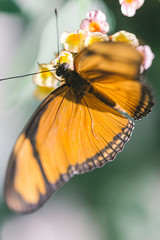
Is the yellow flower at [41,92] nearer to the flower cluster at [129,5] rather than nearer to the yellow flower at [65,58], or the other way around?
the yellow flower at [65,58]

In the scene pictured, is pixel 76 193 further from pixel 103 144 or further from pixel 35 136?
pixel 35 136

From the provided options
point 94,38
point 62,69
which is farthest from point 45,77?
point 94,38

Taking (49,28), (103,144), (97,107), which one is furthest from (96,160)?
(49,28)

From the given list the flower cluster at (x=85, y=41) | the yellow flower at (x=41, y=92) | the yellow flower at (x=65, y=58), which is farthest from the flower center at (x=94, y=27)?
the yellow flower at (x=41, y=92)

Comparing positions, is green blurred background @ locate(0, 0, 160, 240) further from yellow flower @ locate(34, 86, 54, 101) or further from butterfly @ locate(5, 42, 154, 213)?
butterfly @ locate(5, 42, 154, 213)

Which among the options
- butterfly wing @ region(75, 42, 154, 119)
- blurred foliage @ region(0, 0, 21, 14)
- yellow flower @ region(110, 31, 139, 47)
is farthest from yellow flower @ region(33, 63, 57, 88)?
blurred foliage @ region(0, 0, 21, 14)

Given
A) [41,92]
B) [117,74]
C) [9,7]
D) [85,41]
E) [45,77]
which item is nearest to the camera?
[117,74]

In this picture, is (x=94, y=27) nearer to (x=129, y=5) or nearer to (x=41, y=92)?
(x=129, y=5)

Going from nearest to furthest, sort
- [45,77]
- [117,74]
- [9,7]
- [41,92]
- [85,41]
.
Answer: [117,74] → [85,41] → [45,77] → [41,92] → [9,7]
